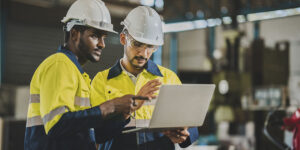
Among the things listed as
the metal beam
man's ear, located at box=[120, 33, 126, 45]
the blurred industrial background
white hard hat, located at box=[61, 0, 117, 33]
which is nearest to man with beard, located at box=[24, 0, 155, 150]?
white hard hat, located at box=[61, 0, 117, 33]

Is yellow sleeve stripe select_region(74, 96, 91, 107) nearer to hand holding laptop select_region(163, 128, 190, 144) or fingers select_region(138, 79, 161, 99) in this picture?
fingers select_region(138, 79, 161, 99)

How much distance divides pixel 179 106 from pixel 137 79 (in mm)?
461

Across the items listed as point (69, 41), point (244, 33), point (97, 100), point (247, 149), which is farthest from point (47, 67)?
point (244, 33)

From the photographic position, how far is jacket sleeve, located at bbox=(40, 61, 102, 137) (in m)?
2.30

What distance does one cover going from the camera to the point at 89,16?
104 inches

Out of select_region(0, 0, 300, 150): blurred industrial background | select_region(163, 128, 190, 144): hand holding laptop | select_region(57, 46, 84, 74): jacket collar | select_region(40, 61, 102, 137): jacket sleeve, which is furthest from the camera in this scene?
select_region(0, 0, 300, 150): blurred industrial background

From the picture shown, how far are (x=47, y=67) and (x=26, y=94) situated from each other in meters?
5.57

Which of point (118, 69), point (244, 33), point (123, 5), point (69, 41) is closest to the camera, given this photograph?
point (69, 41)

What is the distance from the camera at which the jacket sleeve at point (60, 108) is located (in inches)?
90.6

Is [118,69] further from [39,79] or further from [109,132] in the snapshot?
[39,79]

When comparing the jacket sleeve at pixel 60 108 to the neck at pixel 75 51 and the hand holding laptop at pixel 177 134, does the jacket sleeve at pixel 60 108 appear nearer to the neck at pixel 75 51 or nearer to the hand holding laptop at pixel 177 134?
the neck at pixel 75 51

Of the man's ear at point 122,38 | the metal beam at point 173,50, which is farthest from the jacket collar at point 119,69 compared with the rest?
the metal beam at point 173,50

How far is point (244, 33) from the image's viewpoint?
1220 centimetres


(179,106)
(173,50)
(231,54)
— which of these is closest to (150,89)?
(179,106)
